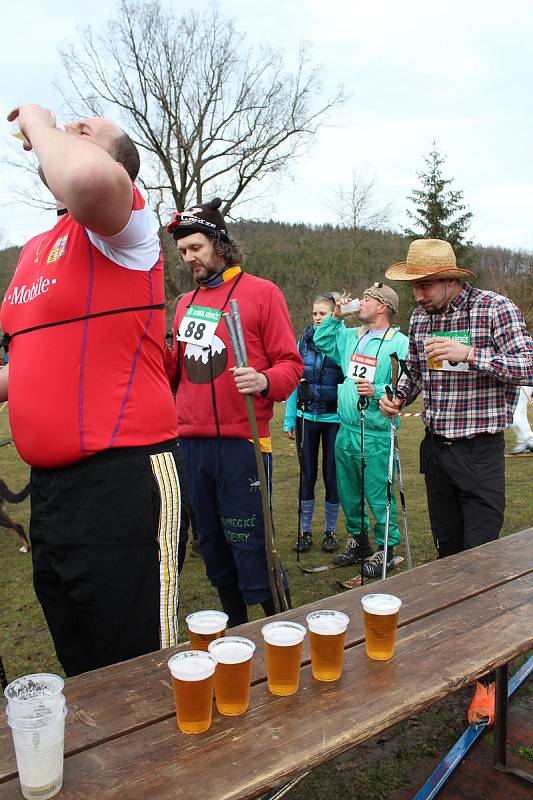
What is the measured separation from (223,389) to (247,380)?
0.27 metres

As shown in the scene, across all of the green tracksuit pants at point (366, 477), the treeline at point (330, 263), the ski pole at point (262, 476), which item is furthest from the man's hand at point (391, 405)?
the treeline at point (330, 263)

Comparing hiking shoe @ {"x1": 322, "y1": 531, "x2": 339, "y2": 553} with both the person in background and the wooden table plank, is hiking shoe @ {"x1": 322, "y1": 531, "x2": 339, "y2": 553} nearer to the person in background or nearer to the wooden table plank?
the wooden table plank

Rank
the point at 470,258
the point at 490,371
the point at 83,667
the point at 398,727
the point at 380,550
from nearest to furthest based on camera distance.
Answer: the point at 83,667, the point at 398,727, the point at 490,371, the point at 380,550, the point at 470,258

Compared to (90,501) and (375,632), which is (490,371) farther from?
(90,501)

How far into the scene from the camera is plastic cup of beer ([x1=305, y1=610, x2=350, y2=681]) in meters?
1.58

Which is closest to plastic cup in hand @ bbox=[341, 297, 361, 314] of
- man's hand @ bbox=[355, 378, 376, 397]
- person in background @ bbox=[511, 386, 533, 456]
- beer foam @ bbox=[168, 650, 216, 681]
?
man's hand @ bbox=[355, 378, 376, 397]

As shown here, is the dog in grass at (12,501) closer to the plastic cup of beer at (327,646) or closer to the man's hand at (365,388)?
the plastic cup of beer at (327,646)

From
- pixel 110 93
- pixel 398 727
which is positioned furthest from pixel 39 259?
pixel 110 93

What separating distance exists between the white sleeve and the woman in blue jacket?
3.56 m

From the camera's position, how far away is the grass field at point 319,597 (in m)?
2.60

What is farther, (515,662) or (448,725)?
(515,662)

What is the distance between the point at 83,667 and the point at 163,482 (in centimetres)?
64

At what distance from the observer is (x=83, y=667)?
2.05 metres

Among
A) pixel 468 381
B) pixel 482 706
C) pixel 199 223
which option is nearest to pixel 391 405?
pixel 468 381
